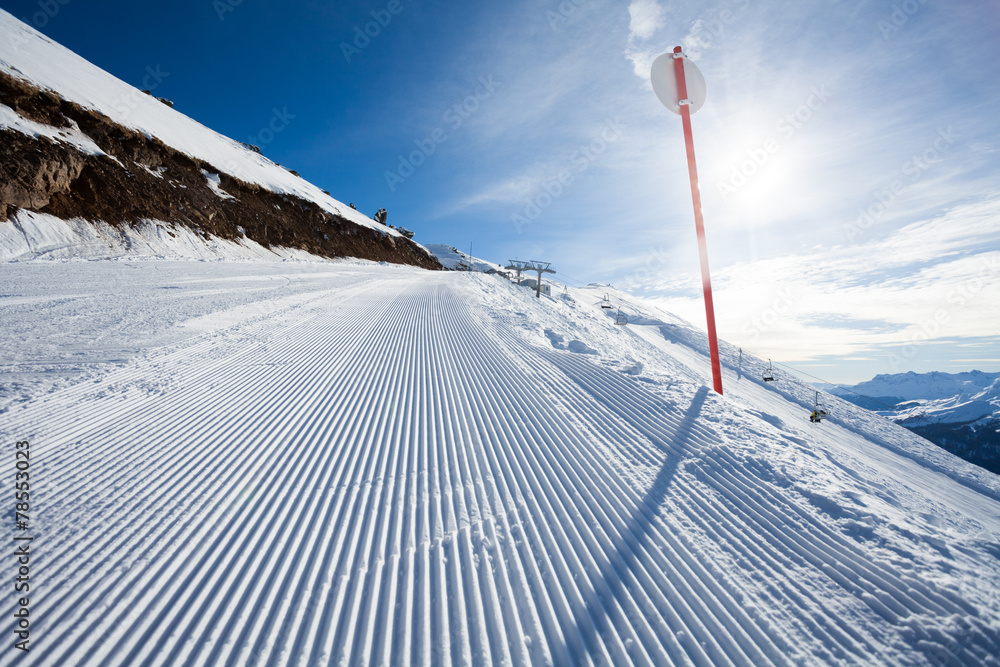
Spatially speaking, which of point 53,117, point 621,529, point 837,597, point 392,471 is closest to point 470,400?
point 392,471

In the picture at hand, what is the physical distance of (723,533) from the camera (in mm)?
3973

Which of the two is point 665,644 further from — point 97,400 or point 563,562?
point 97,400

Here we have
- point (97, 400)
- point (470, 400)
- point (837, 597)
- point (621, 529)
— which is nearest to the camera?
point (837, 597)

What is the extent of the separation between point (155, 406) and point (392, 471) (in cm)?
385

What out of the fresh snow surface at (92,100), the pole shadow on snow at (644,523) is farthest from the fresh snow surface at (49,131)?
the pole shadow on snow at (644,523)

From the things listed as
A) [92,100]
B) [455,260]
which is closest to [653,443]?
[92,100]

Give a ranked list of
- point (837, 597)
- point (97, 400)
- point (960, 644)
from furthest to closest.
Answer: point (97, 400) < point (837, 597) < point (960, 644)

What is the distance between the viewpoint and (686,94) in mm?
9031

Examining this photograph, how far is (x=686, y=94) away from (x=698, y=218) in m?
2.94

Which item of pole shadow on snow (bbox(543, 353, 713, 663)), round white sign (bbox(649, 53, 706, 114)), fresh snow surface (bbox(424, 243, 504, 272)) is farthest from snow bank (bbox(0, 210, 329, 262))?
fresh snow surface (bbox(424, 243, 504, 272))

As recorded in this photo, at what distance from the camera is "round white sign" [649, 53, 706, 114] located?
901 cm

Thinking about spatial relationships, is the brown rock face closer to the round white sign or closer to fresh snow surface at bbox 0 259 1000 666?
fresh snow surface at bbox 0 259 1000 666

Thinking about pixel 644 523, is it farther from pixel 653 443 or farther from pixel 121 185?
pixel 121 185

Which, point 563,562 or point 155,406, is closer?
point 563,562
